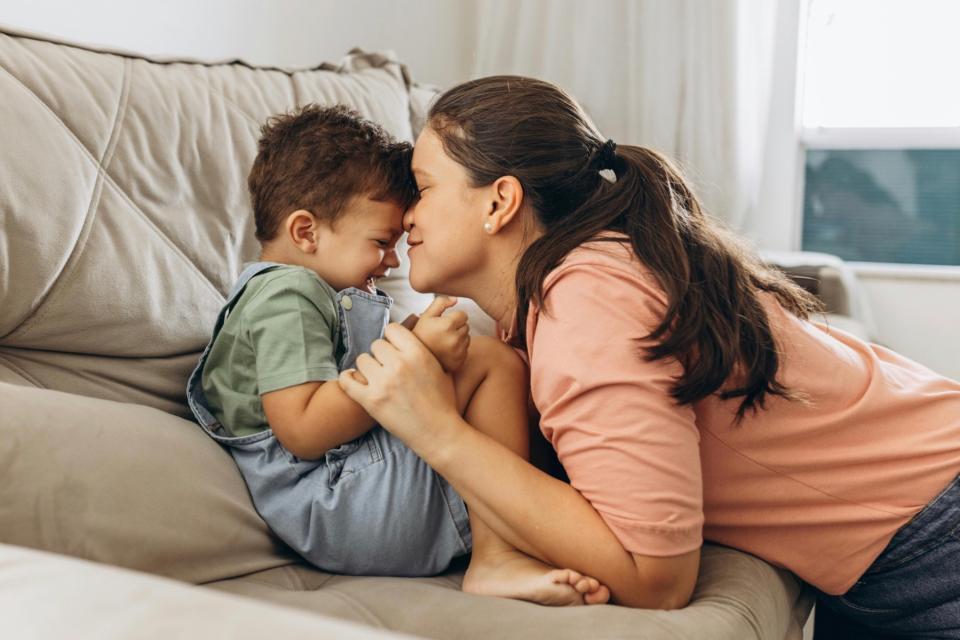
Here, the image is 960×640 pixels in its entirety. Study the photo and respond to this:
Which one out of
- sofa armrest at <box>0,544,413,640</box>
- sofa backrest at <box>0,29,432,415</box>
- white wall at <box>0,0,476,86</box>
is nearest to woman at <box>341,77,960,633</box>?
sofa backrest at <box>0,29,432,415</box>

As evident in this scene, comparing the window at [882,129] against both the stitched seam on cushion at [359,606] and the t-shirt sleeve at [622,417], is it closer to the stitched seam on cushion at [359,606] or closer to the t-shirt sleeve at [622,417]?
the t-shirt sleeve at [622,417]

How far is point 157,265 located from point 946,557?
993 millimetres

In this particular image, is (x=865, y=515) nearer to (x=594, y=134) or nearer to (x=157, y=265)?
(x=594, y=134)

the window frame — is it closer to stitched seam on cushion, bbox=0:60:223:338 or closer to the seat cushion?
the seat cushion

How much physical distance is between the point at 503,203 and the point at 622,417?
0.34 m

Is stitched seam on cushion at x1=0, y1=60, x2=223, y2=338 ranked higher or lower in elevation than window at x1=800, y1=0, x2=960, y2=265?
higher

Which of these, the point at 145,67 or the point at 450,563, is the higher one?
the point at 145,67

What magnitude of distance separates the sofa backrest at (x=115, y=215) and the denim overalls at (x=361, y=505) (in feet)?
0.62

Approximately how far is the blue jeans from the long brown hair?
0.23m

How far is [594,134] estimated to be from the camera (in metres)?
1.20

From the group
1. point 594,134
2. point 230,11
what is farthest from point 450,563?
point 230,11

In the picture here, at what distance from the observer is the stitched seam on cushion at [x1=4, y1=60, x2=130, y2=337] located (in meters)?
1.09

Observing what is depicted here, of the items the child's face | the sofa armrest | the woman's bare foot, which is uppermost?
the sofa armrest

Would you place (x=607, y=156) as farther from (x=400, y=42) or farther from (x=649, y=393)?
(x=400, y=42)
